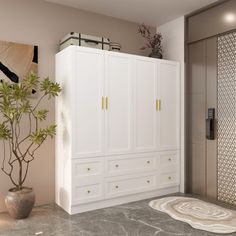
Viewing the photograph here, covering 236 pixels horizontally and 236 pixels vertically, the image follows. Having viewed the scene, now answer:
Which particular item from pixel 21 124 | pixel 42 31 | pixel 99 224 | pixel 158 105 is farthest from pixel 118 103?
pixel 99 224

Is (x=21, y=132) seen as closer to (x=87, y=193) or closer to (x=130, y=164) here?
(x=87, y=193)

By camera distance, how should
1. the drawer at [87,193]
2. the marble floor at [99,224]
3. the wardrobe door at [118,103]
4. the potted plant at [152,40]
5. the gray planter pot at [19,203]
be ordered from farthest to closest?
the potted plant at [152,40], the wardrobe door at [118,103], the drawer at [87,193], the gray planter pot at [19,203], the marble floor at [99,224]

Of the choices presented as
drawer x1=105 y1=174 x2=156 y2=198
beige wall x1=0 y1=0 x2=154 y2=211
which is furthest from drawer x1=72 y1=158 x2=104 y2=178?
beige wall x1=0 y1=0 x2=154 y2=211

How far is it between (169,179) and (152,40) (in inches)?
84.5

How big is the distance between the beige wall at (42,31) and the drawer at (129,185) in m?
0.77

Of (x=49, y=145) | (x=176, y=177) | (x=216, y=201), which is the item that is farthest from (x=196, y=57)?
(x=49, y=145)

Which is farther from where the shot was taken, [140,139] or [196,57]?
[196,57]

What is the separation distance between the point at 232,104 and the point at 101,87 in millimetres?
1651

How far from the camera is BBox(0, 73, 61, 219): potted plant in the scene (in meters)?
2.74

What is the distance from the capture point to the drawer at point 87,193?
9.78ft

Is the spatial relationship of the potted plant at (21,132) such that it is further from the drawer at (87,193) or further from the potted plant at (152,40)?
the potted plant at (152,40)

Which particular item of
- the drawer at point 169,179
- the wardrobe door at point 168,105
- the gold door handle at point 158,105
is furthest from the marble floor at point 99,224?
the gold door handle at point 158,105

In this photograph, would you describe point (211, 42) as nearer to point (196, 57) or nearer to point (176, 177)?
point (196, 57)

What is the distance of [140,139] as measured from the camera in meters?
3.48
